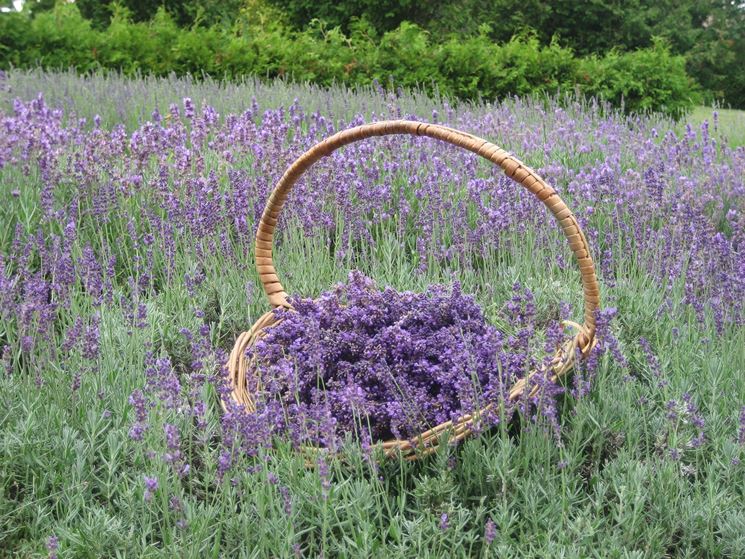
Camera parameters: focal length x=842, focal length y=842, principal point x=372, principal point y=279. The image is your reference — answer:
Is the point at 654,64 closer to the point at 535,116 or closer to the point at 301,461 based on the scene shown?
the point at 535,116

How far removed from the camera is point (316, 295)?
3602 millimetres

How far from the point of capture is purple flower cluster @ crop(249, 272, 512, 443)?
2363 millimetres

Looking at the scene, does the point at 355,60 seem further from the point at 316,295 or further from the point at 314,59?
the point at 316,295

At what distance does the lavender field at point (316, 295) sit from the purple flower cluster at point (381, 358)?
130mm

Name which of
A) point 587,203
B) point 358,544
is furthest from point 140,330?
point 587,203

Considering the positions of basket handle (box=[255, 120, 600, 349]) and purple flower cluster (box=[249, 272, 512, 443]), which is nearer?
purple flower cluster (box=[249, 272, 512, 443])

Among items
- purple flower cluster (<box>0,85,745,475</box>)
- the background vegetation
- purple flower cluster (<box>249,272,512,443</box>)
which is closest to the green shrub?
the background vegetation

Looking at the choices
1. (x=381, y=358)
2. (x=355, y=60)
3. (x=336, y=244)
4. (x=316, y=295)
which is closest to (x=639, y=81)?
(x=355, y=60)

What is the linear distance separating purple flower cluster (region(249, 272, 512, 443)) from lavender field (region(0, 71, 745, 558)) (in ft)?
0.43

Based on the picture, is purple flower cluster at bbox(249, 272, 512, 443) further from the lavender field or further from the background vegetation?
the background vegetation

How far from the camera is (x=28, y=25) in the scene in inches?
369

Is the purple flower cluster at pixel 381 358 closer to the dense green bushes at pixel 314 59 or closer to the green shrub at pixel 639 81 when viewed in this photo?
the dense green bushes at pixel 314 59

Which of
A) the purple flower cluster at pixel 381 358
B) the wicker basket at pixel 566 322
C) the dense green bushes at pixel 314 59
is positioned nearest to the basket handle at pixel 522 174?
the wicker basket at pixel 566 322

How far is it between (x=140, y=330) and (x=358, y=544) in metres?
1.32
